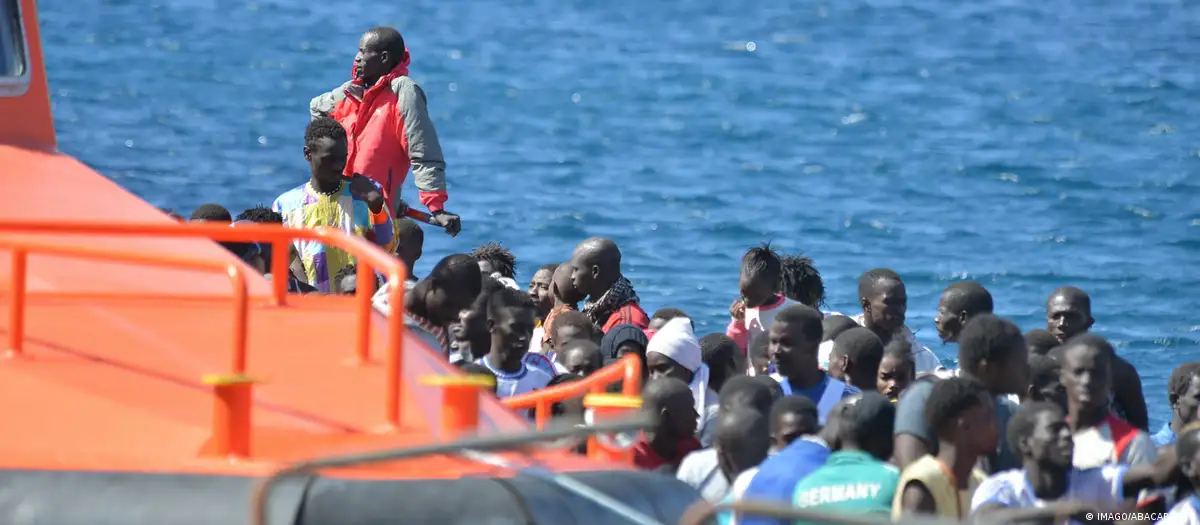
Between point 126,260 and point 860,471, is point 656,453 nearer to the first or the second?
point 860,471

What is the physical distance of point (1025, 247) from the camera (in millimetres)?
26328

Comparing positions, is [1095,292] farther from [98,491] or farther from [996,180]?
[98,491]

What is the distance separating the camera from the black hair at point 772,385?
25.7ft

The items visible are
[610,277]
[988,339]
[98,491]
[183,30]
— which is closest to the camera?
[98,491]

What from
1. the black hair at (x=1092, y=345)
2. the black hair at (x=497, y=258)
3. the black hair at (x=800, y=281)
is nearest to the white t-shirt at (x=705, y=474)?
the black hair at (x=1092, y=345)

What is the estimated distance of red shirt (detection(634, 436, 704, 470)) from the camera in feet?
25.6

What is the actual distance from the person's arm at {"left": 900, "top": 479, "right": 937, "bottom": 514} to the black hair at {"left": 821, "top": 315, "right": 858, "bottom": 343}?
9.72 ft

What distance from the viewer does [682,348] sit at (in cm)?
869

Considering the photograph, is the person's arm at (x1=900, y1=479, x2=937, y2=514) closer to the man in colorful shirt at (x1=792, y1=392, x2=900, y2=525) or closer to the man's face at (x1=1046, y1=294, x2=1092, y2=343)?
the man in colorful shirt at (x1=792, y1=392, x2=900, y2=525)

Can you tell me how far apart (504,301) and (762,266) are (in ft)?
6.42

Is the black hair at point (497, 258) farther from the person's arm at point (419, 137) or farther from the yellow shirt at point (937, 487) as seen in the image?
the yellow shirt at point (937, 487)

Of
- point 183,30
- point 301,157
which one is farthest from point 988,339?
point 183,30

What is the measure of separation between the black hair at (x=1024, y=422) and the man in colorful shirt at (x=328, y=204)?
10.8ft

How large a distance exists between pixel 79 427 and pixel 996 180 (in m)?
28.0
